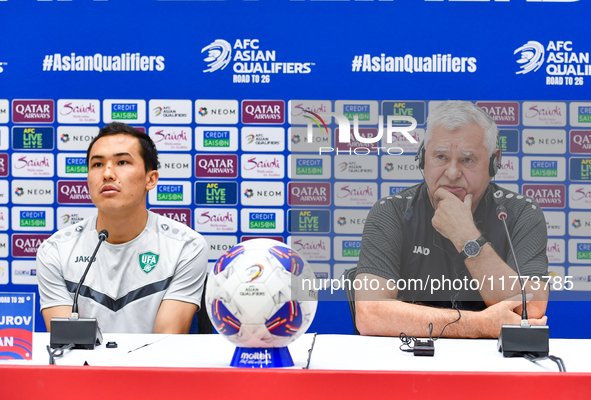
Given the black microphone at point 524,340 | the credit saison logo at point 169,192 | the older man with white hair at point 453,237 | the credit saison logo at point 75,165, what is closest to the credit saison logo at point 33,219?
the credit saison logo at point 75,165

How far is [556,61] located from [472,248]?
1.07 m

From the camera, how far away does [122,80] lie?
229 cm

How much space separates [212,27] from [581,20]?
68.9 inches

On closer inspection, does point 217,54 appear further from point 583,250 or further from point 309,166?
point 583,250

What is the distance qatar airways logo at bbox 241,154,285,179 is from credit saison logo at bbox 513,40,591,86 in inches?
47.6

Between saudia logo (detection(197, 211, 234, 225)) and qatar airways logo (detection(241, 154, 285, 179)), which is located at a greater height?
qatar airways logo (detection(241, 154, 285, 179))

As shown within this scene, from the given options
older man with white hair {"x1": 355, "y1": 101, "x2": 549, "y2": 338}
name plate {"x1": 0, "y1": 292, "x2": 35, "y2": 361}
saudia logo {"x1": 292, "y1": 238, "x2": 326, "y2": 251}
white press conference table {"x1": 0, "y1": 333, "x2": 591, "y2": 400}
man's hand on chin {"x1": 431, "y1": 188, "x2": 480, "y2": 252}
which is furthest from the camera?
saudia logo {"x1": 292, "y1": 238, "x2": 326, "y2": 251}

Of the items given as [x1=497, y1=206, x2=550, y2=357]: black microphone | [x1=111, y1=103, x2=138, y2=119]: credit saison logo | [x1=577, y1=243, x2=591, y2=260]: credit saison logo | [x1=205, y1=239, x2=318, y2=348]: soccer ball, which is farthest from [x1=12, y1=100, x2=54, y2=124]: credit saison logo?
[x1=577, y1=243, x2=591, y2=260]: credit saison logo

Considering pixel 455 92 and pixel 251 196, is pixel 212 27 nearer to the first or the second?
pixel 251 196

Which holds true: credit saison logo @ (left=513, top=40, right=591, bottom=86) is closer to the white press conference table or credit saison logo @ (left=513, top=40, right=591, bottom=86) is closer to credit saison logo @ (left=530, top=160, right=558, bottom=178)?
credit saison logo @ (left=530, top=160, right=558, bottom=178)

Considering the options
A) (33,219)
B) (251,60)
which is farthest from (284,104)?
(33,219)

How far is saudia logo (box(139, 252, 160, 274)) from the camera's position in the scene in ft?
5.94

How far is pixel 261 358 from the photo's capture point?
36.1 inches

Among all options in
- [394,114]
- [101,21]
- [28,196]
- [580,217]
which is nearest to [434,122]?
[394,114]
